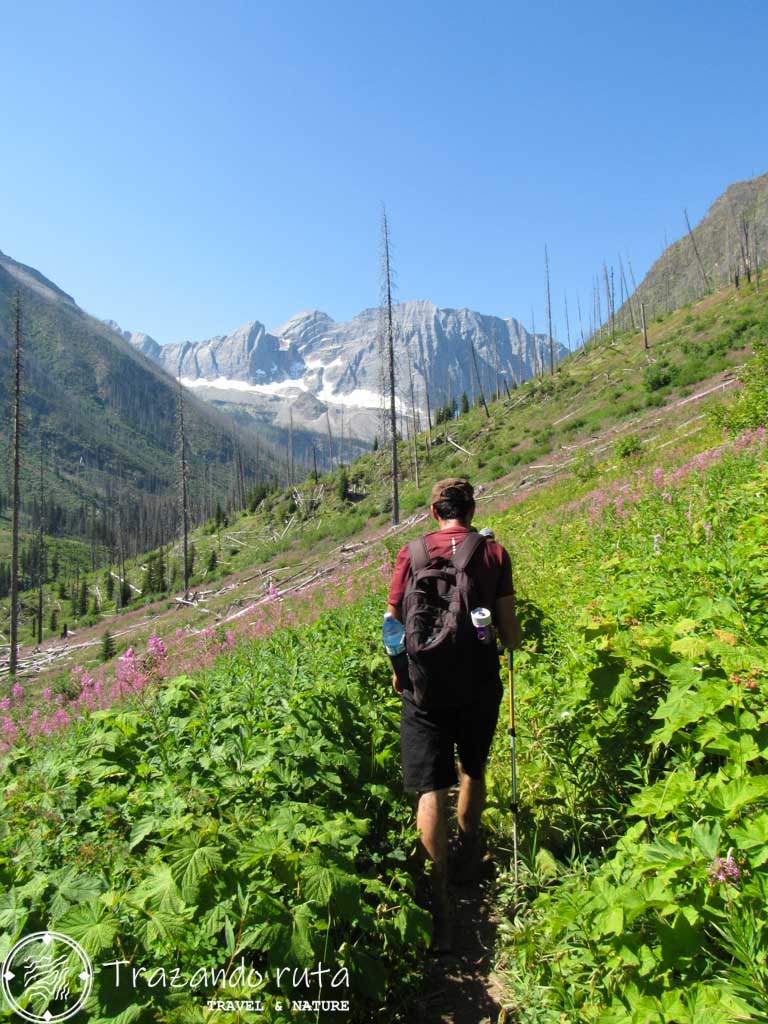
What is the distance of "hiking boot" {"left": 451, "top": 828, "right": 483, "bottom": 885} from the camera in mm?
3451

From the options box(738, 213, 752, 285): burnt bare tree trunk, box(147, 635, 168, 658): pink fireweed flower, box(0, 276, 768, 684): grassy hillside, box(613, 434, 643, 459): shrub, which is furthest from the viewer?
box(738, 213, 752, 285): burnt bare tree trunk

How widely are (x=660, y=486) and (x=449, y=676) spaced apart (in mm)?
7136

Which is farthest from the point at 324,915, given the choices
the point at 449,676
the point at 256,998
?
the point at 449,676

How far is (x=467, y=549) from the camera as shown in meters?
3.12

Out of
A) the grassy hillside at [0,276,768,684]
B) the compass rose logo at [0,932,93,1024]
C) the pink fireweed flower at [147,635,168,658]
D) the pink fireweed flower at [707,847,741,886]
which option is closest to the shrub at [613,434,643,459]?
the grassy hillside at [0,276,768,684]

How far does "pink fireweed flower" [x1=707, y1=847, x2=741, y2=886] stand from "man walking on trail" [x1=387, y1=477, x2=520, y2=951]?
141 centimetres

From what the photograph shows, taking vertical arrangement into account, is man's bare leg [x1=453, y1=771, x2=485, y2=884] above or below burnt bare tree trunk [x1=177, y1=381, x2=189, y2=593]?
below

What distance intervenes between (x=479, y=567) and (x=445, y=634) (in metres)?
0.41

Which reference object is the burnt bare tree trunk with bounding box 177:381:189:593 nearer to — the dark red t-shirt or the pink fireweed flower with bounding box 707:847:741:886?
the dark red t-shirt

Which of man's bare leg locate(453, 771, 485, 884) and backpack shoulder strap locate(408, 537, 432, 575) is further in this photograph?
man's bare leg locate(453, 771, 485, 884)

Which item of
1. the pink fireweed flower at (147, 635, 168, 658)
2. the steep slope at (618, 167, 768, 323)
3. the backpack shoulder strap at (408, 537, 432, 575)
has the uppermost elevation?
the steep slope at (618, 167, 768, 323)

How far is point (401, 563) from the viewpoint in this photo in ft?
11.0

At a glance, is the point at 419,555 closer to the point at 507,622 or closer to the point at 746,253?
the point at 507,622

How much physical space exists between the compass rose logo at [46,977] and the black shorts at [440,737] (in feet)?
5.76
